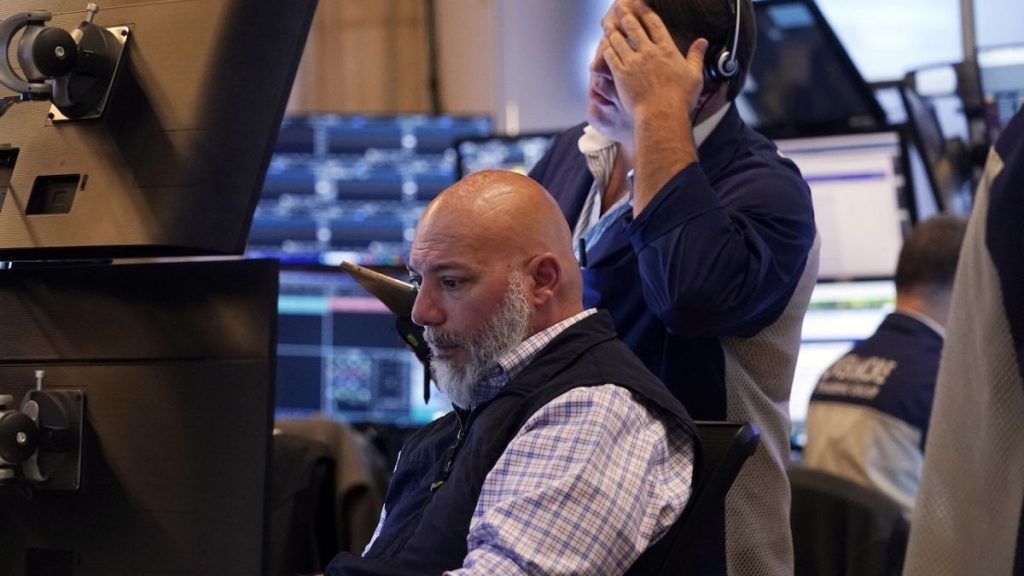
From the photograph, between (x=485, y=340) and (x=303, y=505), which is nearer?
(x=485, y=340)

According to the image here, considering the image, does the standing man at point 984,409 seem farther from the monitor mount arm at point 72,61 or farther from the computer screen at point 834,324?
the computer screen at point 834,324

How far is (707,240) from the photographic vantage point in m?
1.62

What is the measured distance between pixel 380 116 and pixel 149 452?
115 inches

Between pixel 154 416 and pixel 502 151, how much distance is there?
265 cm

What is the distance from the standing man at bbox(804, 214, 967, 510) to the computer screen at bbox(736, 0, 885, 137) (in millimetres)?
470

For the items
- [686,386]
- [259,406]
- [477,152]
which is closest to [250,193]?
[259,406]

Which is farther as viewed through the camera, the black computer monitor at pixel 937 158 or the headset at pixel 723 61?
the black computer monitor at pixel 937 158

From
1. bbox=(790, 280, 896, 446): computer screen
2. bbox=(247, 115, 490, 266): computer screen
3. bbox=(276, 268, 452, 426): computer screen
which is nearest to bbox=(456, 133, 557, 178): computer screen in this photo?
bbox=(247, 115, 490, 266): computer screen

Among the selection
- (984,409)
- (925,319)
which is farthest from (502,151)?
(984,409)

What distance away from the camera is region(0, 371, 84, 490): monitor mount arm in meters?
1.29

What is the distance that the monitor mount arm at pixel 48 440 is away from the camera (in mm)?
1289

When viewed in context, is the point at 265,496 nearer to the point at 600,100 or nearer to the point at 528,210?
the point at 528,210

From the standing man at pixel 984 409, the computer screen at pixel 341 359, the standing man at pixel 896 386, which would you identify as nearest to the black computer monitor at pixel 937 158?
the standing man at pixel 896 386

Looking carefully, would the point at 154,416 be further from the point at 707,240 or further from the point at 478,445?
the point at 707,240
